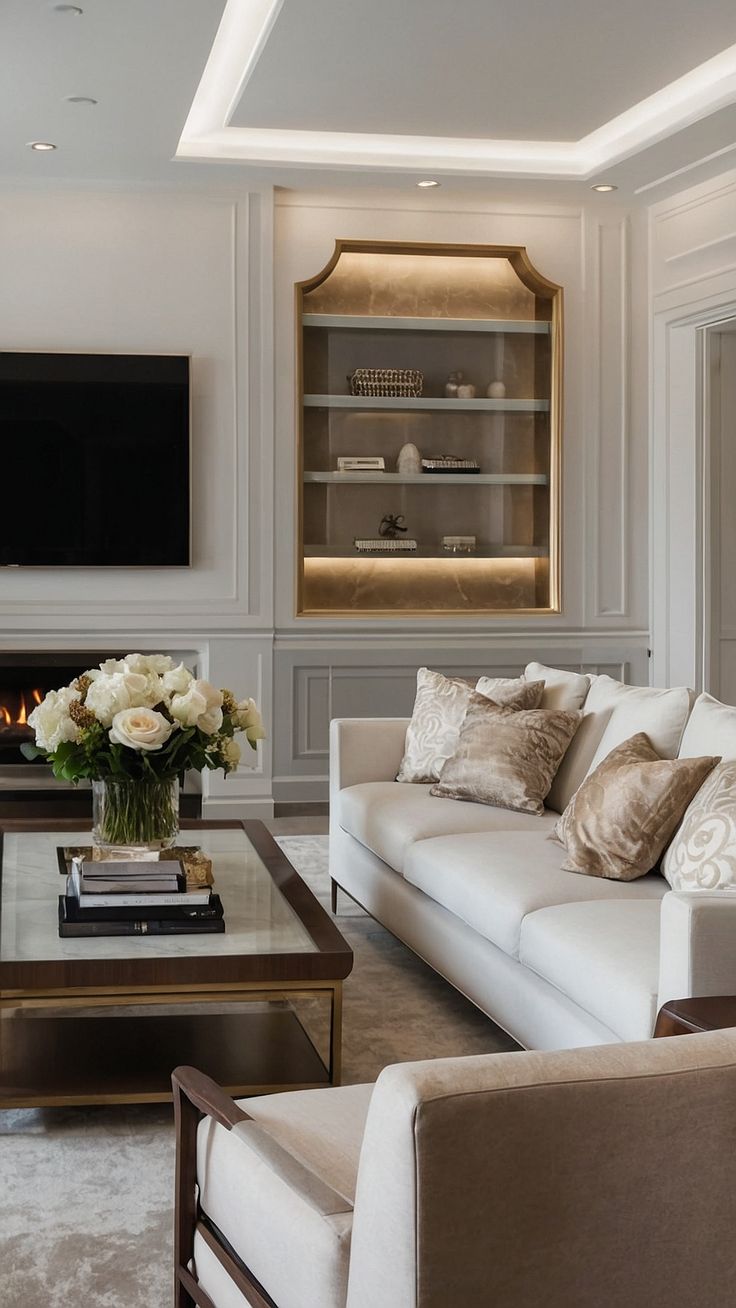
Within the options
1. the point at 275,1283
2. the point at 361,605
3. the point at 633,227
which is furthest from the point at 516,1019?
the point at 633,227

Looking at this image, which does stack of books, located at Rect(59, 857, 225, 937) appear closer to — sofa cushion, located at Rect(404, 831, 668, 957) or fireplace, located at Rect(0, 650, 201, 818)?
sofa cushion, located at Rect(404, 831, 668, 957)

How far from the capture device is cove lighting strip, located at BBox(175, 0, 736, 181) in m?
4.88

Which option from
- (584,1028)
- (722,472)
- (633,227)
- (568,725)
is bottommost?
(584,1028)

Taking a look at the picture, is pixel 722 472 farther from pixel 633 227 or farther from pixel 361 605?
pixel 361 605

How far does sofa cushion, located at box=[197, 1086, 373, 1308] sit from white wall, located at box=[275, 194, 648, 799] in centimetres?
429

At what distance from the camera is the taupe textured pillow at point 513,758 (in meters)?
3.80

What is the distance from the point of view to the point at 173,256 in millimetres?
5906

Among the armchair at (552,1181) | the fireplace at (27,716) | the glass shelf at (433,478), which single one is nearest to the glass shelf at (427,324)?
the glass shelf at (433,478)

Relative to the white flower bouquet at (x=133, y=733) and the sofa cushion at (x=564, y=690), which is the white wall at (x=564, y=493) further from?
the white flower bouquet at (x=133, y=733)

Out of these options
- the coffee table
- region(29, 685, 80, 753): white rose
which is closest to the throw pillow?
the coffee table

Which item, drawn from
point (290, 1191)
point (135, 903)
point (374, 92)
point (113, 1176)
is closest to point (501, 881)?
point (135, 903)

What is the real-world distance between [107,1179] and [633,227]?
5214 mm

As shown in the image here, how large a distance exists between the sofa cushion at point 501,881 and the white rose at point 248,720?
0.56 metres

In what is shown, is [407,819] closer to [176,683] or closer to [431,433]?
[176,683]
